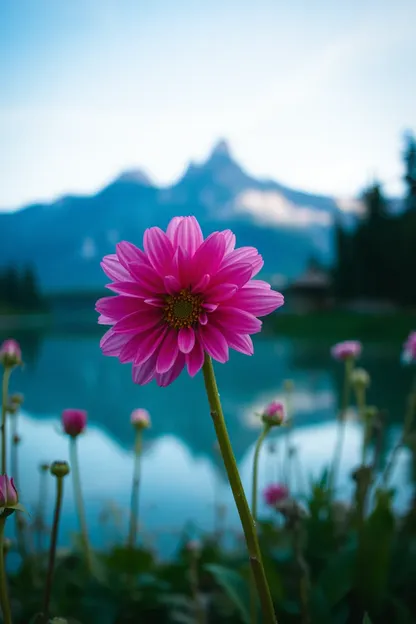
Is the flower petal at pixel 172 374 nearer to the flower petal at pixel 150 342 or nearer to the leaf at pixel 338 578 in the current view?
the flower petal at pixel 150 342

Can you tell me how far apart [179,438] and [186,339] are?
16.0 feet

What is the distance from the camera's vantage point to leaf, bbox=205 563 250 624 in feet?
2.88

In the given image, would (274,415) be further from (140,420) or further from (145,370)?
(140,420)

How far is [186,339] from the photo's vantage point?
450 mm

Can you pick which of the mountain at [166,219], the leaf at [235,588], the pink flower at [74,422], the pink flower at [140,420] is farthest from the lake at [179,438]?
the mountain at [166,219]

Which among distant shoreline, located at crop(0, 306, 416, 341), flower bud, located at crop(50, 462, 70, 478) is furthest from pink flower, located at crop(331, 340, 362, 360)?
distant shoreline, located at crop(0, 306, 416, 341)

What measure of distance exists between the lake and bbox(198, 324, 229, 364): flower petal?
1.17 ft

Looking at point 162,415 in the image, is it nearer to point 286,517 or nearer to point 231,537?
point 231,537

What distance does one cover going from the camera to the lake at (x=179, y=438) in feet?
8.78

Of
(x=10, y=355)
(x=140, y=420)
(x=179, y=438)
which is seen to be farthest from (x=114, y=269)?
(x=179, y=438)

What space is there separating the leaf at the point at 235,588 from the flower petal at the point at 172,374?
562mm

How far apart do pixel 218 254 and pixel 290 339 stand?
57.9 feet

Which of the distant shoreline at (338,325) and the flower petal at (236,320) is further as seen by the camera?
the distant shoreline at (338,325)

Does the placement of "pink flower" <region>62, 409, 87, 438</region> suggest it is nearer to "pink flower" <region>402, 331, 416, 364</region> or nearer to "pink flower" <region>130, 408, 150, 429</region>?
"pink flower" <region>130, 408, 150, 429</region>
